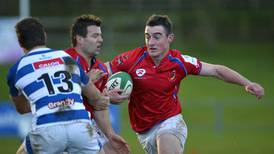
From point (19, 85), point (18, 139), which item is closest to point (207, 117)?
point (18, 139)

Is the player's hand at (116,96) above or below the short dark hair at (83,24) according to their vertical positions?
below

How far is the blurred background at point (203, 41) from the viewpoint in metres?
24.2

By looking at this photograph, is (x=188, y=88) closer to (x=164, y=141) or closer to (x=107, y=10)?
(x=107, y=10)

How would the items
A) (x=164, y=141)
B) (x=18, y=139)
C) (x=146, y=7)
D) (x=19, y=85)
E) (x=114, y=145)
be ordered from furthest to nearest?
(x=146, y=7), (x=18, y=139), (x=164, y=141), (x=114, y=145), (x=19, y=85)

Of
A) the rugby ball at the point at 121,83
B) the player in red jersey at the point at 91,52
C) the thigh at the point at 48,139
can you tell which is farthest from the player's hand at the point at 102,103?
the thigh at the point at 48,139

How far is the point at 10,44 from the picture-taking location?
24594 millimetres

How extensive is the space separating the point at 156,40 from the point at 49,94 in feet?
8.74

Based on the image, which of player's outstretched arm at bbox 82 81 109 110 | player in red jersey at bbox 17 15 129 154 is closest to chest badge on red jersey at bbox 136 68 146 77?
player in red jersey at bbox 17 15 129 154

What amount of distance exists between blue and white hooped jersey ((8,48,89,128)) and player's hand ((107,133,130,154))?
3.74ft

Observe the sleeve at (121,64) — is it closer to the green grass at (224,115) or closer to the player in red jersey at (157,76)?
the player in red jersey at (157,76)

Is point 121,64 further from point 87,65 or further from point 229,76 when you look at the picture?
point 229,76

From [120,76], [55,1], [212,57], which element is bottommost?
[212,57]

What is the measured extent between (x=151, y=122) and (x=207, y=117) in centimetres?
1657

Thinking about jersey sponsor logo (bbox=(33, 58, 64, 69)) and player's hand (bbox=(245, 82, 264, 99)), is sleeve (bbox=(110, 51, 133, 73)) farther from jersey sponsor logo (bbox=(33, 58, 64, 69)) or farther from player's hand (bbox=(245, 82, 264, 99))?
jersey sponsor logo (bbox=(33, 58, 64, 69))
